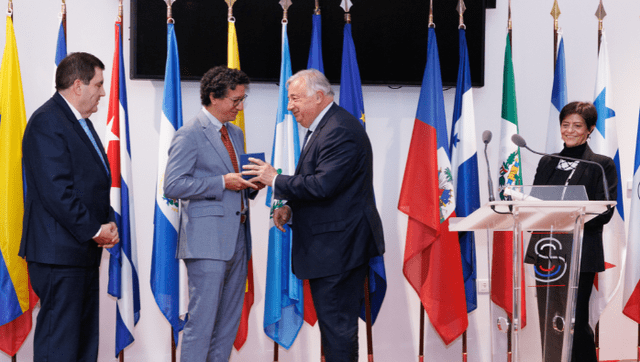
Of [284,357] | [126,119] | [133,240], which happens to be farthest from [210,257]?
[284,357]

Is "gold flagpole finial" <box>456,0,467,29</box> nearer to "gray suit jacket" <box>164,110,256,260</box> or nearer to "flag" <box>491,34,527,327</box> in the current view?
"flag" <box>491,34,527,327</box>

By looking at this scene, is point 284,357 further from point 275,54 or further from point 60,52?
point 60,52

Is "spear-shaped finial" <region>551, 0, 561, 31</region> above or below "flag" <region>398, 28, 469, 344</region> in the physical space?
above

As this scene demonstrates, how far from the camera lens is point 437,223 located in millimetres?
3486

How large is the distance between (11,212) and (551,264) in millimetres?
2727

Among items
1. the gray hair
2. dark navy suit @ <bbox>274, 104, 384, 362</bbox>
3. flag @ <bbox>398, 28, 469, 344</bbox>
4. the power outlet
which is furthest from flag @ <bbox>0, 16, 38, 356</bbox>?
the power outlet

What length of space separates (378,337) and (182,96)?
2.14 m

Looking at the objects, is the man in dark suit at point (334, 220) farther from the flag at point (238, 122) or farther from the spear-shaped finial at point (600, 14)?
the spear-shaped finial at point (600, 14)

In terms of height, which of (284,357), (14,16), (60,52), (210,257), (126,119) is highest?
(14,16)

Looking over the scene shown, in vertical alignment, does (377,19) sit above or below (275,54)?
above

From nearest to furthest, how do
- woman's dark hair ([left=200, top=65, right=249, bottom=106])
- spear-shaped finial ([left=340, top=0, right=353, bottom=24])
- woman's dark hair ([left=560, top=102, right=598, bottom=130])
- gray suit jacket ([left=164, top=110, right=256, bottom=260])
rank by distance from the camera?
1. gray suit jacket ([left=164, top=110, right=256, bottom=260])
2. woman's dark hair ([left=200, top=65, right=249, bottom=106])
3. woman's dark hair ([left=560, top=102, right=598, bottom=130])
4. spear-shaped finial ([left=340, top=0, right=353, bottom=24])

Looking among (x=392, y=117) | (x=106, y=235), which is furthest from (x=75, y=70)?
(x=392, y=117)

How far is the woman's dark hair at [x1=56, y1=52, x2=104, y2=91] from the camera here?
101 inches

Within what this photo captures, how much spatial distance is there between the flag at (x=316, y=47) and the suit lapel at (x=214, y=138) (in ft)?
3.35
